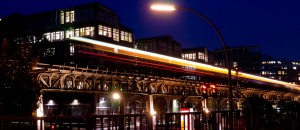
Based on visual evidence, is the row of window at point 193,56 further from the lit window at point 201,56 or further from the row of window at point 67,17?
the row of window at point 67,17

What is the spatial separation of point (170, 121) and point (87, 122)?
9.53 ft

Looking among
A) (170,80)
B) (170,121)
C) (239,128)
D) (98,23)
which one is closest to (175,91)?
(170,80)

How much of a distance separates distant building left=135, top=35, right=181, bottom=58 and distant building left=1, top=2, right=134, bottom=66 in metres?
12.6

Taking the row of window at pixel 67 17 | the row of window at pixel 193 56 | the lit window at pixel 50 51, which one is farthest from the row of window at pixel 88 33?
the row of window at pixel 193 56

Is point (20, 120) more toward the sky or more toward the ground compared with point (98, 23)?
more toward the ground

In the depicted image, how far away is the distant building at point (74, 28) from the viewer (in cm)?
8200

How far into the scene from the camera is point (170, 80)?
60.2 m

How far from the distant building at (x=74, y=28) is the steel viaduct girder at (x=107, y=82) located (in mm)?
21656

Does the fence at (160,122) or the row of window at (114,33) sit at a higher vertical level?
the row of window at (114,33)

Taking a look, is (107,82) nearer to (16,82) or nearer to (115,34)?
(16,82)

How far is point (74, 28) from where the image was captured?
88.4m

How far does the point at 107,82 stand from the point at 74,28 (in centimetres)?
3816

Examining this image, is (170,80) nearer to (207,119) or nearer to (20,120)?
(207,119)

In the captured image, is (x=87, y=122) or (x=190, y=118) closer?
(x=87, y=122)
